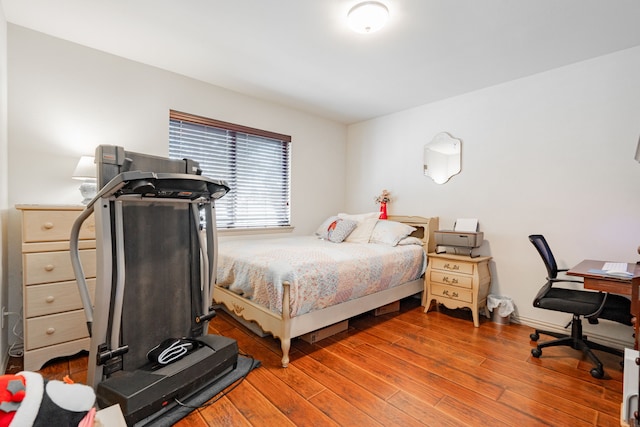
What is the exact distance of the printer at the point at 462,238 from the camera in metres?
3.04

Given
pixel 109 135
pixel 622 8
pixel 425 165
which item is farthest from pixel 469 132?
pixel 109 135

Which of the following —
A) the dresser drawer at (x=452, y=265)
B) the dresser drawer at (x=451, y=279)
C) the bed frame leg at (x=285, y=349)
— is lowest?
the bed frame leg at (x=285, y=349)

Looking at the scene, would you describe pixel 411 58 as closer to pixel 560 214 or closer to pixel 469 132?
pixel 469 132

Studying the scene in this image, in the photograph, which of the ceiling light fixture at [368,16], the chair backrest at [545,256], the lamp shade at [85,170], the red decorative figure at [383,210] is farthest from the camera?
the red decorative figure at [383,210]

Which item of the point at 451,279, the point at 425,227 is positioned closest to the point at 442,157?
the point at 425,227

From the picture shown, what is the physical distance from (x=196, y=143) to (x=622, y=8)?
146 inches

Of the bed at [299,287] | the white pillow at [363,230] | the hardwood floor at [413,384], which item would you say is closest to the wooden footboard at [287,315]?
the bed at [299,287]

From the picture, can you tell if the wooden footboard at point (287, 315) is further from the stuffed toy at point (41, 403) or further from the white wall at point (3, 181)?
the white wall at point (3, 181)

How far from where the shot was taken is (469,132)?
11.1 ft

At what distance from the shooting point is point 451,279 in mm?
3084

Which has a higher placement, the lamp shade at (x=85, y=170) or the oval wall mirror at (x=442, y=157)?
the oval wall mirror at (x=442, y=157)

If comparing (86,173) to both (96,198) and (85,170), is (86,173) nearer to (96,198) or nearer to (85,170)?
(85,170)

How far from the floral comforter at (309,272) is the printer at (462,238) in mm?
448

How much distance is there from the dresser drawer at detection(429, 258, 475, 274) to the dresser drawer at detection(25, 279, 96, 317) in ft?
10.4
